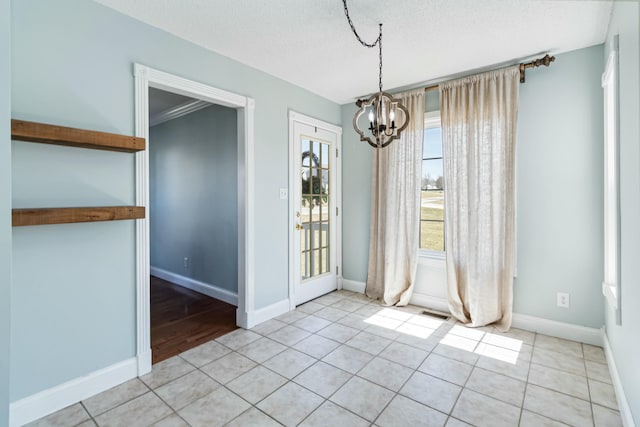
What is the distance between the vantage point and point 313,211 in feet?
12.9

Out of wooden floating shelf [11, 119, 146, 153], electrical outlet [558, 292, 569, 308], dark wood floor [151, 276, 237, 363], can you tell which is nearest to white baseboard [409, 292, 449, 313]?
electrical outlet [558, 292, 569, 308]

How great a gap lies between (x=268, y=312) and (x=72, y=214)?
202cm

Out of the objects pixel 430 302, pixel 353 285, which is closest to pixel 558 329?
pixel 430 302

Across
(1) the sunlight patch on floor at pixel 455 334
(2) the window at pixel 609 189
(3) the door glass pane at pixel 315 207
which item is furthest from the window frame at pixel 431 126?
(2) the window at pixel 609 189

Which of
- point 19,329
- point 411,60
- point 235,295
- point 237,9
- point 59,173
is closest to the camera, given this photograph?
point 19,329

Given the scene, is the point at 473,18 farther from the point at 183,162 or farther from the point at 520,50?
the point at 183,162

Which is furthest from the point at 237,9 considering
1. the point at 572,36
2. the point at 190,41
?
the point at 572,36

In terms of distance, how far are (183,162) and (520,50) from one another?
4.21m

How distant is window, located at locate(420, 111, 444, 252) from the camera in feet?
12.1

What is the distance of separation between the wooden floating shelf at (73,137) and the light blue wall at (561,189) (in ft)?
10.9

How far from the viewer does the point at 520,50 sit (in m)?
2.74

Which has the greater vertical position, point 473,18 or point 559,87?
point 473,18

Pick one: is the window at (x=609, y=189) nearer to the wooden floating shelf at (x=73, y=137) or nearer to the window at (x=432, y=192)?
the window at (x=432, y=192)

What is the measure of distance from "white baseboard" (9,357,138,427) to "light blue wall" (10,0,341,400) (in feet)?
0.14
